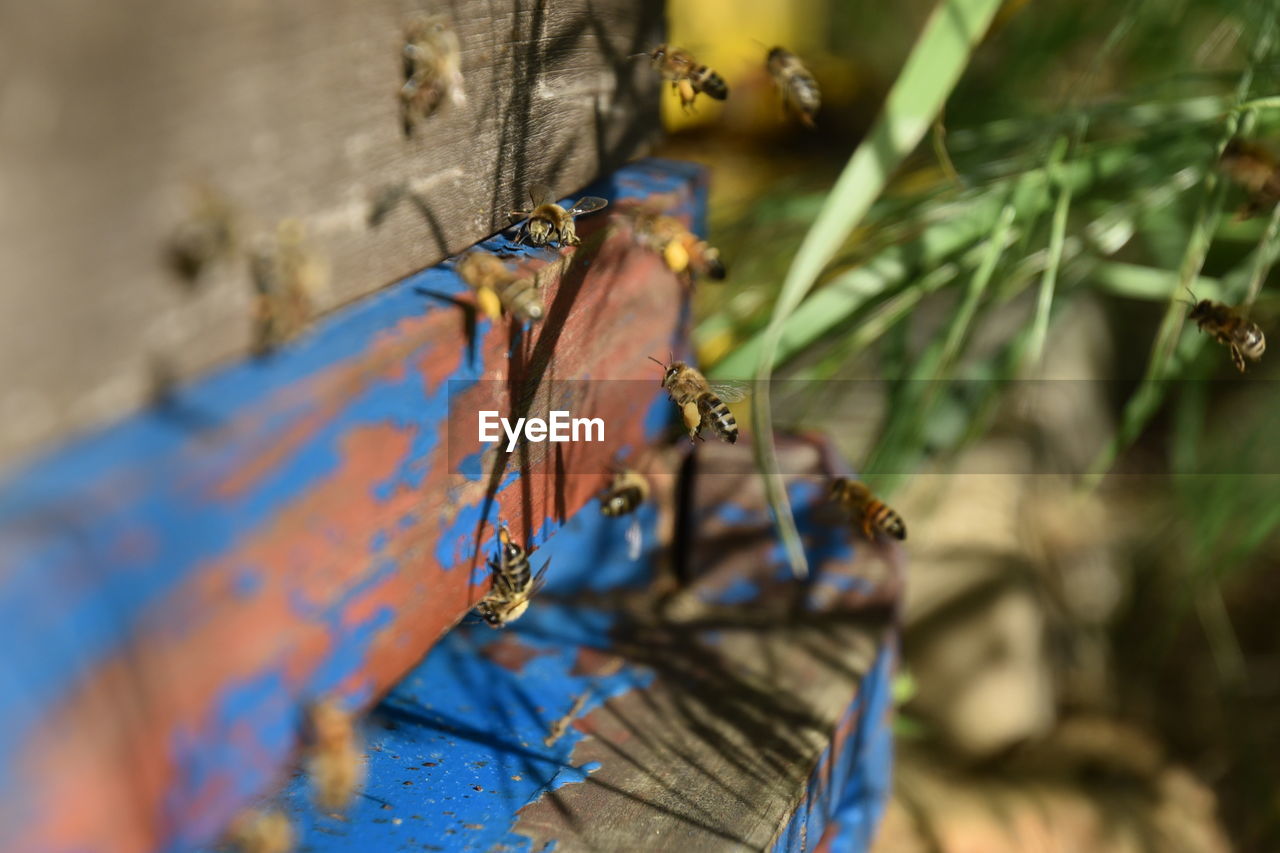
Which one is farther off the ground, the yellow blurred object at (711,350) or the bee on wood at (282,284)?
the bee on wood at (282,284)

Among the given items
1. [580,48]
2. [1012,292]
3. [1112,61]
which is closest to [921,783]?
[1012,292]

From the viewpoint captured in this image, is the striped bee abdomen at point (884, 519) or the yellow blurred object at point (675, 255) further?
the striped bee abdomen at point (884, 519)

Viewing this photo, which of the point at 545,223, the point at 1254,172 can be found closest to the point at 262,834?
the point at 545,223

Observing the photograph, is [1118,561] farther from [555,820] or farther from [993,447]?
[555,820]

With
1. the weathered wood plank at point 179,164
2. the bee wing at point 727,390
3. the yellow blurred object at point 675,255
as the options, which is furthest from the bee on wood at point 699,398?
the weathered wood plank at point 179,164

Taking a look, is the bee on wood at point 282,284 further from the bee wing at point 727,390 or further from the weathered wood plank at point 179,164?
the bee wing at point 727,390

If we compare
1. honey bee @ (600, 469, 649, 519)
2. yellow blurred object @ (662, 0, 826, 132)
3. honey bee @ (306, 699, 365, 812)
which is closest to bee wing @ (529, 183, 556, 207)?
honey bee @ (600, 469, 649, 519)
